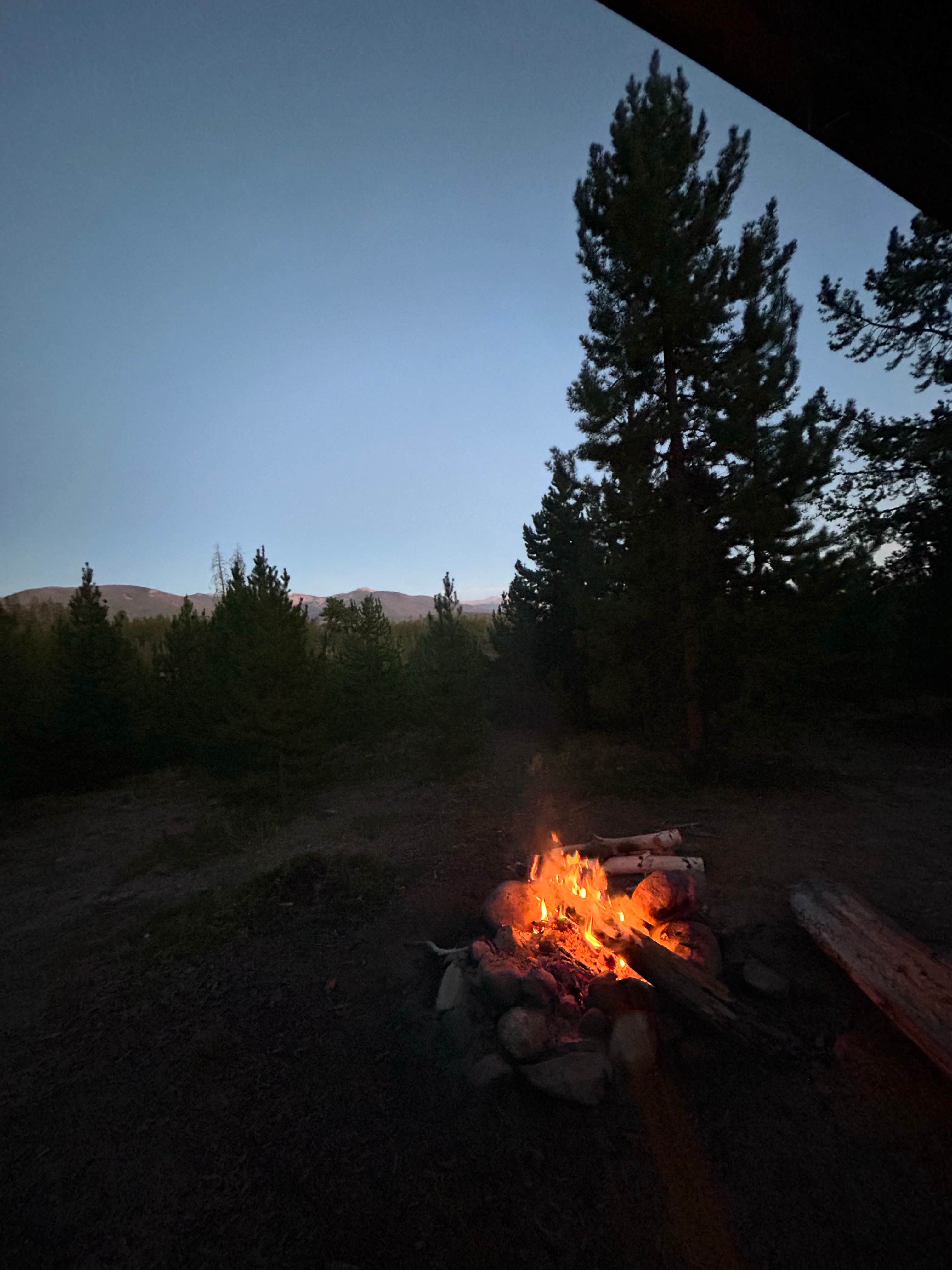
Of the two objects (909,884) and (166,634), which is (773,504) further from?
(166,634)

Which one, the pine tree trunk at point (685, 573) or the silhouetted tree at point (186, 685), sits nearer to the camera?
the pine tree trunk at point (685, 573)

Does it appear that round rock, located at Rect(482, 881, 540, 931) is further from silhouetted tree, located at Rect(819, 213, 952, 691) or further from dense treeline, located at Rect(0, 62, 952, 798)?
silhouetted tree, located at Rect(819, 213, 952, 691)

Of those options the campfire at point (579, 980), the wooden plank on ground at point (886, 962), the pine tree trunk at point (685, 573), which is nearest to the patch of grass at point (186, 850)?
the campfire at point (579, 980)

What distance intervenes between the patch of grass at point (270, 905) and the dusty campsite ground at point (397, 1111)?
30mm

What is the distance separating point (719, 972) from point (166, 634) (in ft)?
64.7

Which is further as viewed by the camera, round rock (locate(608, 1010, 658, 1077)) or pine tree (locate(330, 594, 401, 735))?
pine tree (locate(330, 594, 401, 735))

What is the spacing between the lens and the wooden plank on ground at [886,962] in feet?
10.2

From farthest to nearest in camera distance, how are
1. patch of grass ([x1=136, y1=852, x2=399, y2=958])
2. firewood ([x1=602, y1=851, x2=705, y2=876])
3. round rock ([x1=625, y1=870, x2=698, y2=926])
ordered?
firewood ([x1=602, y1=851, x2=705, y2=876]) < patch of grass ([x1=136, y1=852, x2=399, y2=958]) < round rock ([x1=625, y1=870, x2=698, y2=926])

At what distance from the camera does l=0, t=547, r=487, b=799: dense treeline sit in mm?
11492

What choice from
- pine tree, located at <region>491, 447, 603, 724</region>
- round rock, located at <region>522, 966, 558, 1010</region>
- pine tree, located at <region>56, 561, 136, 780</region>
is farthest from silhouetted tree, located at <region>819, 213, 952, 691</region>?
pine tree, located at <region>56, 561, 136, 780</region>

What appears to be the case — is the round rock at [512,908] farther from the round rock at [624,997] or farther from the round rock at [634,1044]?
the round rock at [634,1044]

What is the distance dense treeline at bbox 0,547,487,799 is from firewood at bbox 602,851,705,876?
20.9ft

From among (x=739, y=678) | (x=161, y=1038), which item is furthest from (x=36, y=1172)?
(x=739, y=678)

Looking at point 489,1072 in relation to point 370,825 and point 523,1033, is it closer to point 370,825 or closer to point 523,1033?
point 523,1033
